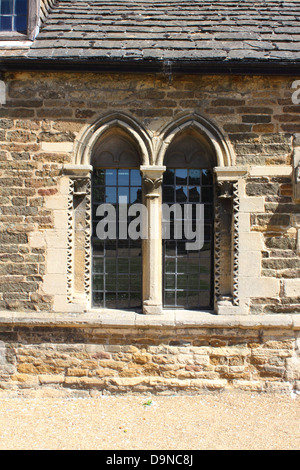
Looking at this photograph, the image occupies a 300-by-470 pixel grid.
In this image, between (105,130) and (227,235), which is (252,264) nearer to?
(227,235)

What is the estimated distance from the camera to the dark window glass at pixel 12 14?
504 centimetres

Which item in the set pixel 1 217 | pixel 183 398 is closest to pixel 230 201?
pixel 183 398

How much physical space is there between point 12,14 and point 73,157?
2.25 metres

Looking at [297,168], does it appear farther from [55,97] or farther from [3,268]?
[3,268]

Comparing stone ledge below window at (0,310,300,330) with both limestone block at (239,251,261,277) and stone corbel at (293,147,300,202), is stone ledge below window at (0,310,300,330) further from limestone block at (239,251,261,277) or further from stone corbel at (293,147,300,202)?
stone corbel at (293,147,300,202)

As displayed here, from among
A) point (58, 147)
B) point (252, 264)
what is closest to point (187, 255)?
point (252, 264)

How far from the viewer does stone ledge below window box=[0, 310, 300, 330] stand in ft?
15.3

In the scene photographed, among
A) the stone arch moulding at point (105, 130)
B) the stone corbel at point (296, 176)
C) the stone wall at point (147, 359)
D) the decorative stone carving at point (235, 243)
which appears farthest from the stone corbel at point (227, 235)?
the stone arch moulding at point (105, 130)

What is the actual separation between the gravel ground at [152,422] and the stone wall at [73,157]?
119 cm

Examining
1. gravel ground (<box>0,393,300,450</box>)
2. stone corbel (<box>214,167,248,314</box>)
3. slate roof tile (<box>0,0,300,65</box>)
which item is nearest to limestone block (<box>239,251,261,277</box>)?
stone corbel (<box>214,167,248,314</box>)

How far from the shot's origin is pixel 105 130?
15.6 feet

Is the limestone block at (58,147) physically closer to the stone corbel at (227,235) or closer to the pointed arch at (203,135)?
the pointed arch at (203,135)

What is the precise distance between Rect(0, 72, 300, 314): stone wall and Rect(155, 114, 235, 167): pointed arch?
93 millimetres

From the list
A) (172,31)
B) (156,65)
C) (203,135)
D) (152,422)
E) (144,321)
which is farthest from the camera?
(172,31)
